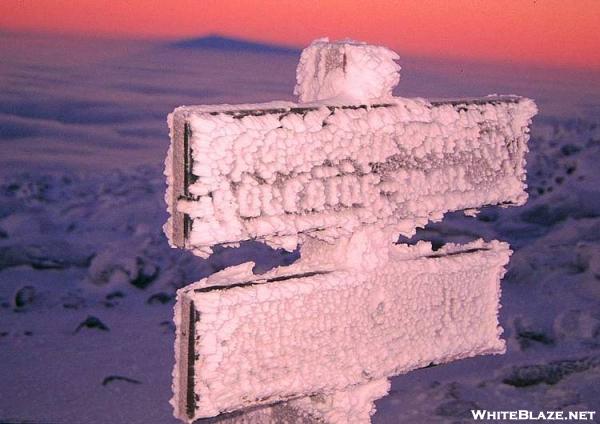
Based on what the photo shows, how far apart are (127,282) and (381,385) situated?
2997 mm

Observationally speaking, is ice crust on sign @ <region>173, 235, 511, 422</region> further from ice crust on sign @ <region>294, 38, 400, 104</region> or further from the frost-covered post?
ice crust on sign @ <region>294, 38, 400, 104</region>

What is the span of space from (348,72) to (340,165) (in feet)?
0.62

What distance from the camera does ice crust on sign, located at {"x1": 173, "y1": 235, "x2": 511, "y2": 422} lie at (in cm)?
102

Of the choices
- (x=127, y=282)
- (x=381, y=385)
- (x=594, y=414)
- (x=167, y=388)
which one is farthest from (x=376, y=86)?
(x=127, y=282)

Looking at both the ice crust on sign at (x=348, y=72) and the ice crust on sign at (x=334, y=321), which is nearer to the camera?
the ice crust on sign at (x=334, y=321)

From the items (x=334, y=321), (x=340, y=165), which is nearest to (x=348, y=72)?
(x=340, y=165)

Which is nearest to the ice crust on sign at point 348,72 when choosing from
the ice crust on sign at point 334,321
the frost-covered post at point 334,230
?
the frost-covered post at point 334,230

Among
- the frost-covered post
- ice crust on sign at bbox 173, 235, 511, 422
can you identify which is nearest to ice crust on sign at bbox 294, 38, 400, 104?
the frost-covered post

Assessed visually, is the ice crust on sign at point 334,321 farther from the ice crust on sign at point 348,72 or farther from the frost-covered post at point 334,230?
the ice crust on sign at point 348,72

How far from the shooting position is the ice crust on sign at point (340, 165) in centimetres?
93

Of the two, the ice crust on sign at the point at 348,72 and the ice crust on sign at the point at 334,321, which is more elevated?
the ice crust on sign at the point at 348,72

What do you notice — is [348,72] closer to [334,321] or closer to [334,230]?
[334,230]

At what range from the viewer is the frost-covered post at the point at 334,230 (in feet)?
3.13

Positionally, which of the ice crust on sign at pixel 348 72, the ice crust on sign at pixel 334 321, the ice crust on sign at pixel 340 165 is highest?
the ice crust on sign at pixel 348 72
